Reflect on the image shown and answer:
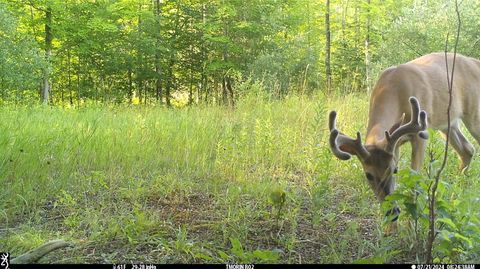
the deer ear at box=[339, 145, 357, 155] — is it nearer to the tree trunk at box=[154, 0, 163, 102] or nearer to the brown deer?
the brown deer

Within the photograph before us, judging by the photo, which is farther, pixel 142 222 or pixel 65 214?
pixel 65 214

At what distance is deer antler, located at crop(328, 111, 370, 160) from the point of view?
12.3 ft

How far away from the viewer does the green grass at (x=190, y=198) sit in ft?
10.2

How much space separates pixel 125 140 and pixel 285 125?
2.14 meters

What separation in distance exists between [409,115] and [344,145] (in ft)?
3.77

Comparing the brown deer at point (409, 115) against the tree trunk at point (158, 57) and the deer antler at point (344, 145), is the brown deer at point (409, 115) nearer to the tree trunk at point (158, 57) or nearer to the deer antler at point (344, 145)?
the deer antler at point (344, 145)

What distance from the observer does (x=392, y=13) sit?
95.7ft

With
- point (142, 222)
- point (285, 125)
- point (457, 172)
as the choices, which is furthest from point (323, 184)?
point (285, 125)

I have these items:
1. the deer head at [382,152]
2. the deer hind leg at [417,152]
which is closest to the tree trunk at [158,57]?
the deer hind leg at [417,152]

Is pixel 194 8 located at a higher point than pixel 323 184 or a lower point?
higher

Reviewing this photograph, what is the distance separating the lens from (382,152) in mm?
3805

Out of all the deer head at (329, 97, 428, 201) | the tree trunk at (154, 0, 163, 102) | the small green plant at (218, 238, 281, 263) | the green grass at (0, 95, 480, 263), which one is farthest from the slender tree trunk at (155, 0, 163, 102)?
the small green plant at (218, 238, 281, 263)

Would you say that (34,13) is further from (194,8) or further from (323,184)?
(323,184)

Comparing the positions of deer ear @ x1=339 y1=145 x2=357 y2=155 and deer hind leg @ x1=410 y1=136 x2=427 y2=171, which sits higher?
deer ear @ x1=339 y1=145 x2=357 y2=155
